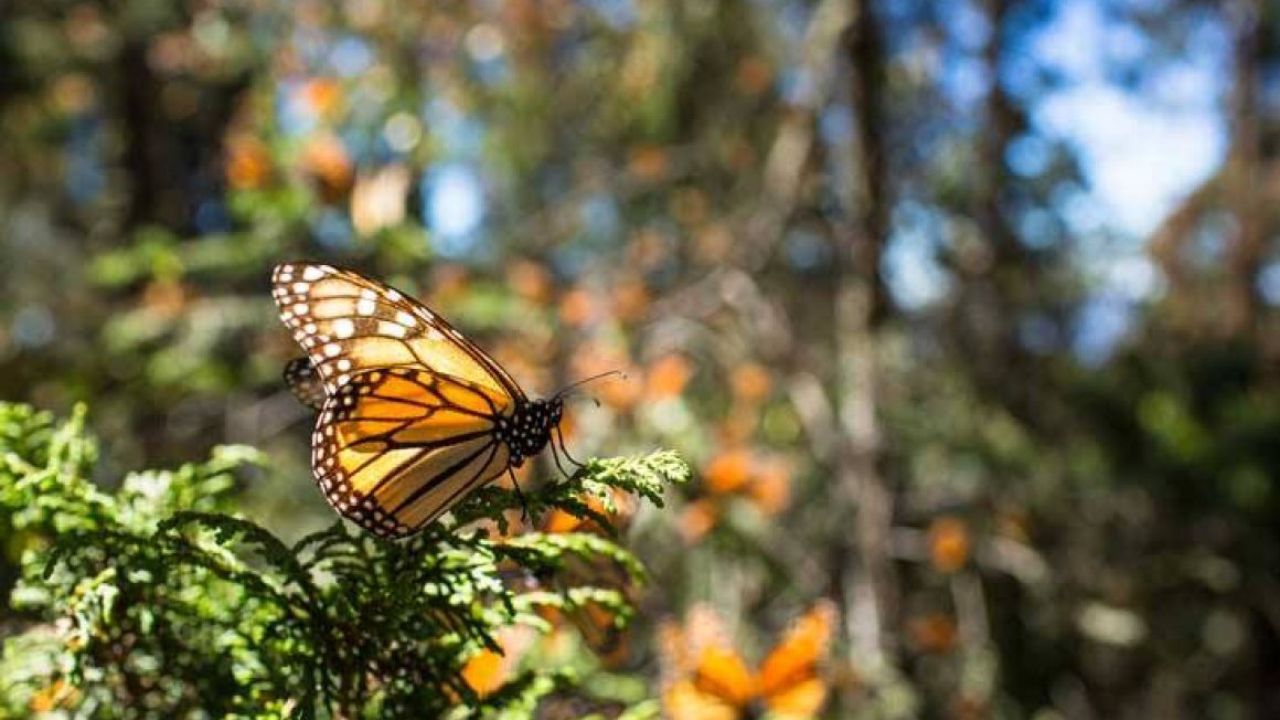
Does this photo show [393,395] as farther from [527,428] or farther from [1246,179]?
[1246,179]

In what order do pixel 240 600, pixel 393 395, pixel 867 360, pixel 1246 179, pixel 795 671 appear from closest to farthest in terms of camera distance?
pixel 240 600 < pixel 393 395 < pixel 795 671 < pixel 867 360 < pixel 1246 179

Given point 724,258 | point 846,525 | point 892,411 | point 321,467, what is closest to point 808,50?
point 724,258

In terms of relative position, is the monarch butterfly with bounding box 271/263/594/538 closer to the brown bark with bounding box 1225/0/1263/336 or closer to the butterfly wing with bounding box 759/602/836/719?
the butterfly wing with bounding box 759/602/836/719

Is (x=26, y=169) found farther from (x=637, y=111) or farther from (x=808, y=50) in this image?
(x=808, y=50)

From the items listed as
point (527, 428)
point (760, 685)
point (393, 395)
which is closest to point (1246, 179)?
point (760, 685)

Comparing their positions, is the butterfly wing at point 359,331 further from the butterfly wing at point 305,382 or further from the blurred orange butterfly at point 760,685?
the blurred orange butterfly at point 760,685

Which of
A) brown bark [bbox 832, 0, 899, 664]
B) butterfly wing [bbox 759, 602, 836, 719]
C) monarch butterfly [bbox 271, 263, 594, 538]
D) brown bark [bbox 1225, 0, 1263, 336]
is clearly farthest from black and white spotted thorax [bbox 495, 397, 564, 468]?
brown bark [bbox 1225, 0, 1263, 336]
